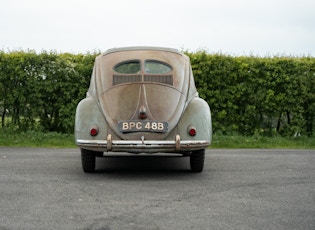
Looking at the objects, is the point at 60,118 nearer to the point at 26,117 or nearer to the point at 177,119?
the point at 26,117

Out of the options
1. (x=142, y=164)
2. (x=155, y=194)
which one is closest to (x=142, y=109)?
(x=155, y=194)

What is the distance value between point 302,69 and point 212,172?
8110 millimetres

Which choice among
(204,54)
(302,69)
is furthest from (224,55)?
(302,69)

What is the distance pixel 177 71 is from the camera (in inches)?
342

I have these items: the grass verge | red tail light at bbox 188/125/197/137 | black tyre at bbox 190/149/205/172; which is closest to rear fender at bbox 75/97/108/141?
red tail light at bbox 188/125/197/137

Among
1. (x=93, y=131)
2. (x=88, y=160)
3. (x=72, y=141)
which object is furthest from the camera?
(x=72, y=141)

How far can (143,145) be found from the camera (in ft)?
24.7

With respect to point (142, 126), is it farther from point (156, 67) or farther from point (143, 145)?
point (156, 67)

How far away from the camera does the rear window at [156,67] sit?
8.57 m

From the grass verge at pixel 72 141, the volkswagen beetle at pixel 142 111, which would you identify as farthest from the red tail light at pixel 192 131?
the grass verge at pixel 72 141

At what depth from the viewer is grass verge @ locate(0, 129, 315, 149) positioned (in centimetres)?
1349

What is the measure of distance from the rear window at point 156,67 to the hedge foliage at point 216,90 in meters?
6.10

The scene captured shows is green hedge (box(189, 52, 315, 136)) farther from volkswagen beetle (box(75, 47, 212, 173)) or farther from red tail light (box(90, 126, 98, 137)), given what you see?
red tail light (box(90, 126, 98, 137))

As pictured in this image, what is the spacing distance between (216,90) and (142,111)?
25.2 ft
